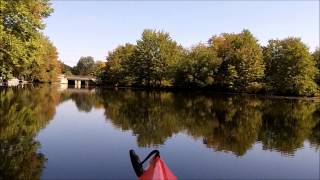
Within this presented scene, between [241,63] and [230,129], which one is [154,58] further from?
[230,129]

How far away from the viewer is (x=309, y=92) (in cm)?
8331

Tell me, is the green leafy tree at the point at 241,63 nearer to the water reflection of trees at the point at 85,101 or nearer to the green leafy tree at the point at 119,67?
the water reflection of trees at the point at 85,101

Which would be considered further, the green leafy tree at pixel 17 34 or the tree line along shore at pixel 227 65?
the tree line along shore at pixel 227 65

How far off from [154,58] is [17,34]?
7627cm

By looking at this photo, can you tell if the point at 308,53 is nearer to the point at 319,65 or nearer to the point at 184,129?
the point at 319,65

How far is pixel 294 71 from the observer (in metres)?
83.6

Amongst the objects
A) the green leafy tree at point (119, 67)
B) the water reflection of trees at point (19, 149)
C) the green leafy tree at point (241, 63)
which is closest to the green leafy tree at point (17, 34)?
the water reflection of trees at point (19, 149)

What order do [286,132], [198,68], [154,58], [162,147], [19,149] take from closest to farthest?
[19,149], [162,147], [286,132], [198,68], [154,58]

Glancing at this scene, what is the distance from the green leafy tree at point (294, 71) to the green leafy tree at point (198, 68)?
537 inches

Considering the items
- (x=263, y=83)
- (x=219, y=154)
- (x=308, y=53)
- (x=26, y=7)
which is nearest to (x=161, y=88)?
(x=263, y=83)

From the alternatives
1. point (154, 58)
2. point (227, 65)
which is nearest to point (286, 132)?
point (227, 65)

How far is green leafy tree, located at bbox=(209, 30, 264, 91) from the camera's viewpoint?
3445 inches

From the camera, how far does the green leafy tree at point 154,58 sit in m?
111

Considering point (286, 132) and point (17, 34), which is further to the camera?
point (17, 34)
